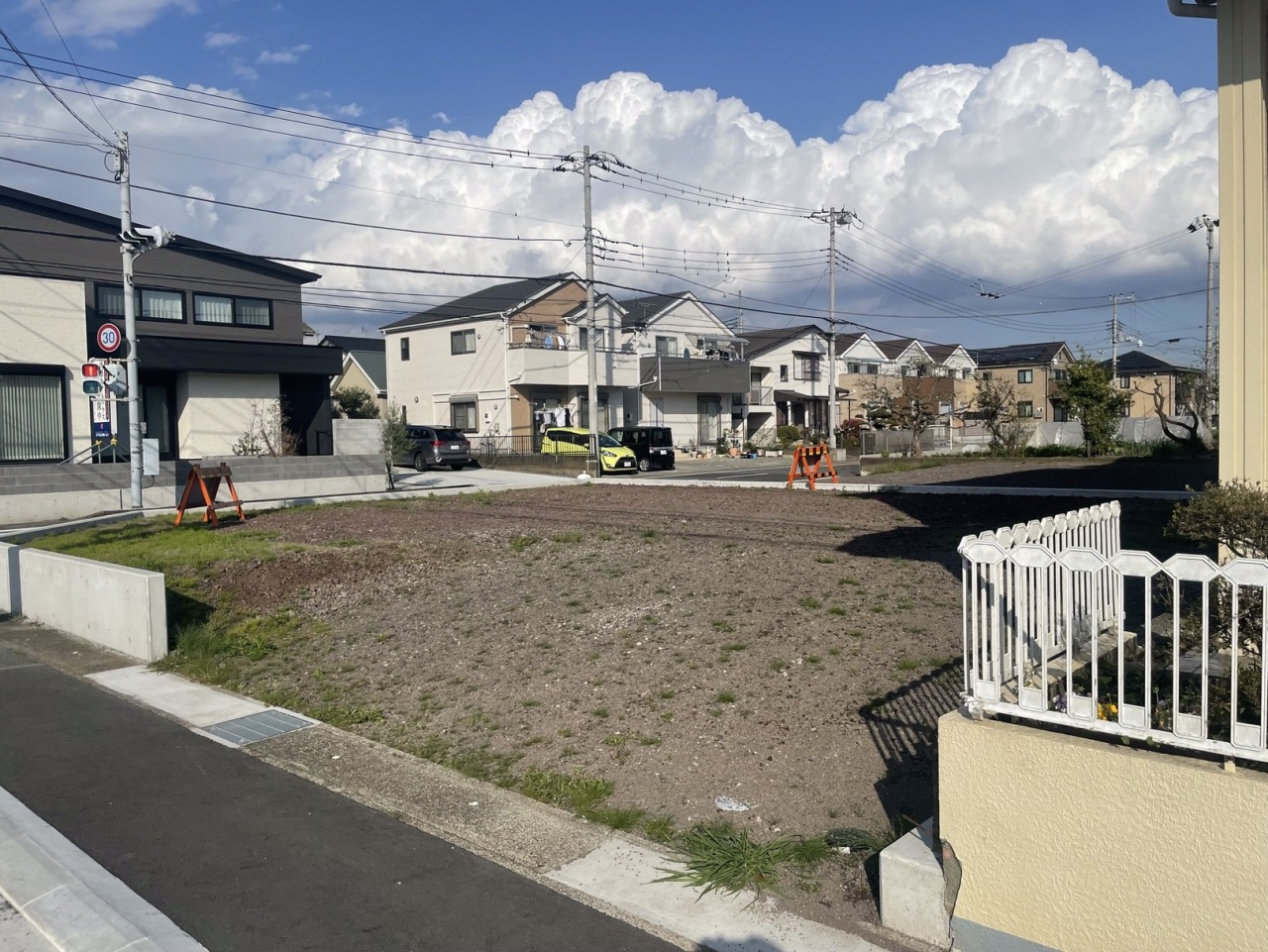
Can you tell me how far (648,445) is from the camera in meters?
41.2

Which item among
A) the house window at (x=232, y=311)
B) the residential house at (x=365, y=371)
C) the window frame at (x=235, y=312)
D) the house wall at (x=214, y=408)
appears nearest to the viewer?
the house wall at (x=214, y=408)

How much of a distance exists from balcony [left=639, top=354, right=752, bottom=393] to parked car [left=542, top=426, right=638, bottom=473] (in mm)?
11447

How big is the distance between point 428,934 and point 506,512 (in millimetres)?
16668

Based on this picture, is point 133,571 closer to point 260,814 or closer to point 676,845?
point 260,814

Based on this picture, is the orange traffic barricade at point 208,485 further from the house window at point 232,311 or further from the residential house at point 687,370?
the residential house at point 687,370

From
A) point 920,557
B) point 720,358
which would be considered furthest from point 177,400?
point 720,358

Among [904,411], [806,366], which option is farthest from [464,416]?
[806,366]

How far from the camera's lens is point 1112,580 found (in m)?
5.97

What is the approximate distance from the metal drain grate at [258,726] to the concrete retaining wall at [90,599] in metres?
2.54

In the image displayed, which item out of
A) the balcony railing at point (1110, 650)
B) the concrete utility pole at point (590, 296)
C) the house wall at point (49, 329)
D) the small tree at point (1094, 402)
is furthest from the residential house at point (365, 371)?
the balcony railing at point (1110, 650)

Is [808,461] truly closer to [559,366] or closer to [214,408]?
[214,408]

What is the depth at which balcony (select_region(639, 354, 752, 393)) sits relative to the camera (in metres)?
52.8

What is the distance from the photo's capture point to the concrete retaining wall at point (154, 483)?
67.1 feet

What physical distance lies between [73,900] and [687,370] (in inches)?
1963
